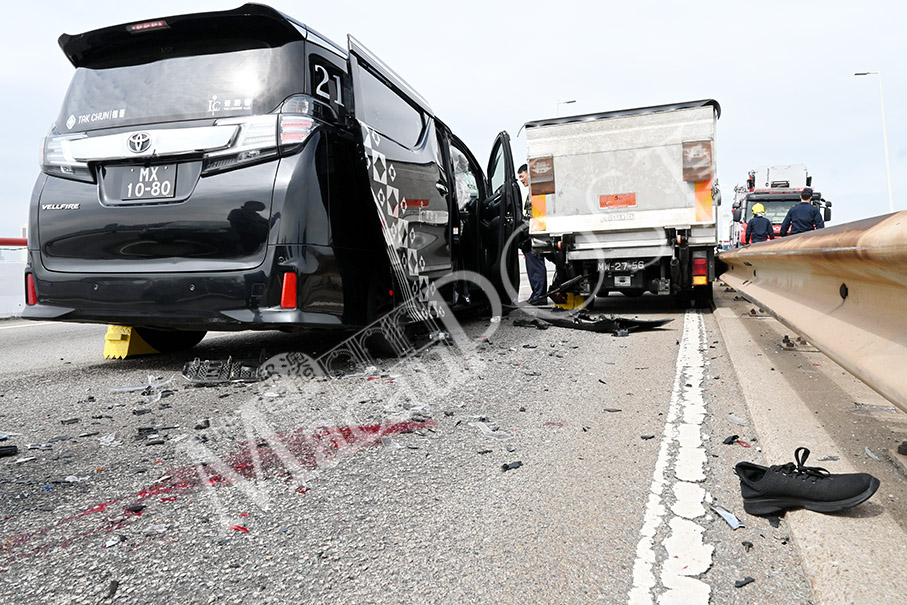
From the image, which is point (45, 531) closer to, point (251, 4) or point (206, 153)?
point (206, 153)

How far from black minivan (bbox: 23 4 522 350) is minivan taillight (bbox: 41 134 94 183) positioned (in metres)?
0.01

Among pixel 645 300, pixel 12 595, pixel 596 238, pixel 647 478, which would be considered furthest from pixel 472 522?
pixel 645 300

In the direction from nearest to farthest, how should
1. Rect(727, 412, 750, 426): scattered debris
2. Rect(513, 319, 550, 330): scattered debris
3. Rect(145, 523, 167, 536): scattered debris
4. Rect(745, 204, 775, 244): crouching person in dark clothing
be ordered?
Rect(145, 523, 167, 536): scattered debris
Rect(727, 412, 750, 426): scattered debris
Rect(513, 319, 550, 330): scattered debris
Rect(745, 204, 775, 244): crouching person in dark clothing

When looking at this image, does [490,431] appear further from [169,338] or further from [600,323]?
[600,323]

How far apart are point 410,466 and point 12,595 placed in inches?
56.2

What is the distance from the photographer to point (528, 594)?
1.77 metres

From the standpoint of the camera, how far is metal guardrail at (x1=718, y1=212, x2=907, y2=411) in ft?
7.39

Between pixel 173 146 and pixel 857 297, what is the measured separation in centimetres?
388

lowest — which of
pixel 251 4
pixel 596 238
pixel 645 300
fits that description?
pixel 645 300

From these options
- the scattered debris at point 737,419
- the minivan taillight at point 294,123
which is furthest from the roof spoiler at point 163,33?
the scattered debris at point 737,419

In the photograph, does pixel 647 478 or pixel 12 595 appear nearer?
pixel 12 595

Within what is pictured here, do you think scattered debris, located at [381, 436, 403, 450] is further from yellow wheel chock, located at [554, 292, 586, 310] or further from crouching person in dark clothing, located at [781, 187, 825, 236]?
crouching person in dark clothing, located at [781, 187, 825, 236]

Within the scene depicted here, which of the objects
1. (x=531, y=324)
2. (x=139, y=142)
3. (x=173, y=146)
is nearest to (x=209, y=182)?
(x=173, y=146)

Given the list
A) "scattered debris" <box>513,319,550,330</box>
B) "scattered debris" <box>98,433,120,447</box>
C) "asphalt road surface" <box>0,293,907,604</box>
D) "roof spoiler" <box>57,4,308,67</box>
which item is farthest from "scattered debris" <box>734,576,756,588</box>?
"scattered debris" <box>513,319,550,330</box>
